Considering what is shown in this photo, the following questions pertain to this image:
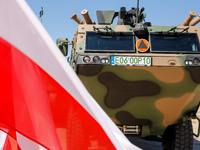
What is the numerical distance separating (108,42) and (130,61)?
0.57m

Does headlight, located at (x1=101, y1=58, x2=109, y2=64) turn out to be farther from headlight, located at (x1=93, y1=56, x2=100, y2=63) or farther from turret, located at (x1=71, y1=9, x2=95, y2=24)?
turret, located at (x1=71, y1=9, x2=95, y2=24)

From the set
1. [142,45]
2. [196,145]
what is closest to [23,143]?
[142,45]

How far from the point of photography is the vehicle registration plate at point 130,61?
319cm

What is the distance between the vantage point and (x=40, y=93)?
5.11ft

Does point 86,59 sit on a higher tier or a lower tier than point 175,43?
lower

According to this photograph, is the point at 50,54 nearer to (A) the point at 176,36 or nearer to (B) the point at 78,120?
(B) the point at 78,120

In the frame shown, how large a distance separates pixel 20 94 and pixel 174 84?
7.70 feet

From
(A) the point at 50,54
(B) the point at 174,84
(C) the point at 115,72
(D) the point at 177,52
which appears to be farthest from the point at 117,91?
(A) the point at 50,54

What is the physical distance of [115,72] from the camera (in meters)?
3.24

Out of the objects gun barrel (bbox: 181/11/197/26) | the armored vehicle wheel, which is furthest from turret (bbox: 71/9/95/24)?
the armored vehicle wheel

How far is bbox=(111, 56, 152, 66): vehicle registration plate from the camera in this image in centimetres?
319

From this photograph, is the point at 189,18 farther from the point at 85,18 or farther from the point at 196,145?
the point at 196,145

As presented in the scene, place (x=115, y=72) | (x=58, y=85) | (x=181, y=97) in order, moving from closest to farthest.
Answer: (x=58, y=85)
(x=115, y=72)
(x=181, y=97)

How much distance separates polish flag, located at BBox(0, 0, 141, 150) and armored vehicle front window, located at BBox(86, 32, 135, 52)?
1.99 metres
